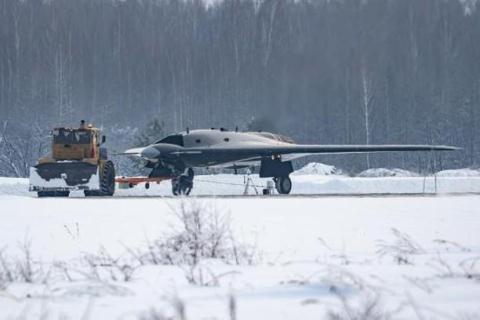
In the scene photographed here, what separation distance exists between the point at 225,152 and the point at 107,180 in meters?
4.73

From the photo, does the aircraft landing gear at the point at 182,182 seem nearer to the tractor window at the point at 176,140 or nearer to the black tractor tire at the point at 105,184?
the tractor window at the point at 176,140

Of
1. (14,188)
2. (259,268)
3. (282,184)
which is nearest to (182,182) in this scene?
(282,184)

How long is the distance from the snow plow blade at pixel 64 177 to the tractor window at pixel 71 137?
179 centimetres

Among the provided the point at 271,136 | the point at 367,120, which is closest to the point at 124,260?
the point at 271,136

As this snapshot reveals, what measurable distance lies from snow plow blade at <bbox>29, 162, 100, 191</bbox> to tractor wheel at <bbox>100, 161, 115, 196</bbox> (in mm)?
1082

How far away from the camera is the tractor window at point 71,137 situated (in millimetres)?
23594

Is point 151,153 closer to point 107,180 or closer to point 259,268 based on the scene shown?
point 107,180

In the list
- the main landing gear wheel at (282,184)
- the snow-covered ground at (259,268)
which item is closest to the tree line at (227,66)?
the main landing gear wheel at (282,184)

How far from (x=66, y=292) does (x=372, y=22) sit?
162 feet

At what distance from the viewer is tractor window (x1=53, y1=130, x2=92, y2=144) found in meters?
23.6

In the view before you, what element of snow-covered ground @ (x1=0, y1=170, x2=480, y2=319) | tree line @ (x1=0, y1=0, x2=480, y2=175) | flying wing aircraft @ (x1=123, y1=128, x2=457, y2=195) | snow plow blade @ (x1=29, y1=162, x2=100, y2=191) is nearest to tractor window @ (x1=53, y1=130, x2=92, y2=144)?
snow plow blade @ (x1=29, y1=162, x2=100, y2=191)

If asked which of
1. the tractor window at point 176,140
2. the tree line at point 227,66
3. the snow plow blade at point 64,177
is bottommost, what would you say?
the snow plow blade at point 64,177

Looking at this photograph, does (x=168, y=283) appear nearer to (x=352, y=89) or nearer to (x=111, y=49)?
(x=352, y=89)

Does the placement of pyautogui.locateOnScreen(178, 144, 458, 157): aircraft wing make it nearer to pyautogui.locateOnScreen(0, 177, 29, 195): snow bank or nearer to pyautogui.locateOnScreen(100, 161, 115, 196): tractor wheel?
pyautogui.locateOnScreen(100, 161, 115, 196): tractor wheel
